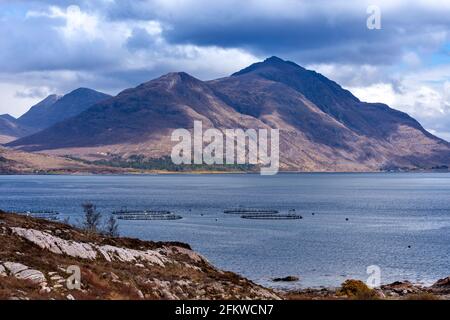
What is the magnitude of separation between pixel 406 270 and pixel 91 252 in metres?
60.8

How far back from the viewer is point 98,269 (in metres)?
36.2

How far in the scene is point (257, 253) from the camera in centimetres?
10469

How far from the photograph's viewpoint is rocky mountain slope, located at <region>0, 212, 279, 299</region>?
3086 cm

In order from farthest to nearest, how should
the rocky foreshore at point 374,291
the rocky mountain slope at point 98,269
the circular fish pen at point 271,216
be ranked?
1. the circular fish pen at point 271,216
2. the rocky foreshore at point 374,291
3. the rocky mountain slope at point 98,269

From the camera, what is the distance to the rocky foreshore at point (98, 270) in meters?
30.9

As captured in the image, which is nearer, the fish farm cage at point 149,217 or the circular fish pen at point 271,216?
the fish farm cage at point 149,217

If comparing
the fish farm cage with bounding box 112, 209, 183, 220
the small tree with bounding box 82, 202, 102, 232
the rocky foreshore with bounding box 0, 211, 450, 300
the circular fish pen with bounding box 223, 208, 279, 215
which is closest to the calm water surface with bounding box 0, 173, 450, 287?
the fish farm cage with bounding box 112, 209, 183, 220

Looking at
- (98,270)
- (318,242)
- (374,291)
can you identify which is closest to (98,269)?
(98,270)

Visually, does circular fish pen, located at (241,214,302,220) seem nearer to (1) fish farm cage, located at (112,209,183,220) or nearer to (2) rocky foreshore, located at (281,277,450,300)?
(1) fish farm cage, located at (112,209,183,220)

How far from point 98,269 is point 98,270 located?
1.05 feet

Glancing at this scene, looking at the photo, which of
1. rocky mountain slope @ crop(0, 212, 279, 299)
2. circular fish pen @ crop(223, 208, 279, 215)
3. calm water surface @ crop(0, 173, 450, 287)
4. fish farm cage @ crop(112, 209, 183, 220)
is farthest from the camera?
circular fish pen @ crop(223, 208, 279, 215)

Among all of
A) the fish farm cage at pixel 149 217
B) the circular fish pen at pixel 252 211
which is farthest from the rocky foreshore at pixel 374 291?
the circular fish pen at pixel 252 211

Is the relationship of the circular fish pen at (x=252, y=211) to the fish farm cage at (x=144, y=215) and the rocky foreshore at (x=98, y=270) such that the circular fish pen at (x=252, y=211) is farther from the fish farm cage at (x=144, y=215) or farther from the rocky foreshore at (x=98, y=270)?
the rocky foreshore at (x=98, y=270)

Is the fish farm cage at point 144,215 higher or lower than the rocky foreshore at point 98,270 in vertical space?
lower
